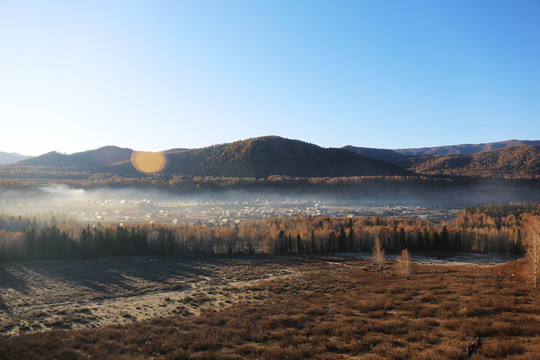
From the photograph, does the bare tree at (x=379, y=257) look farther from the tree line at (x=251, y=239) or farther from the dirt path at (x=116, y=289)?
the tree line at (x=251, y=239)

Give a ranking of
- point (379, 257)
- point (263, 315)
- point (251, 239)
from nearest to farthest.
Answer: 1. point (263, 315)
2. point (379, 257)
3. point (251, 239)

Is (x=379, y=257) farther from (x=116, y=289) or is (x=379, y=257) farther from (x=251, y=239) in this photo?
(x=116, y=289)

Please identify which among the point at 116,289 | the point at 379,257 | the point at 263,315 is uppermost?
the point at 263,315

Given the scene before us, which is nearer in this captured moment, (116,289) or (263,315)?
(263,315)

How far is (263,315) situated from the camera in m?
29.0

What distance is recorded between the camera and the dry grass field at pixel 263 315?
19.1m

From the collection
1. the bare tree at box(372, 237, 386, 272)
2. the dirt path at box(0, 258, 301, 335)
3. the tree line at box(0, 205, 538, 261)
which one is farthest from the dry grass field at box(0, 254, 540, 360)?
the tree line at box(0, 205, 538, 261)

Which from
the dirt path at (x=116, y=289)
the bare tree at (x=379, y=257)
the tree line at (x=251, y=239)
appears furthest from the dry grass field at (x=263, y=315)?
the tree line at (x=251, y=239)

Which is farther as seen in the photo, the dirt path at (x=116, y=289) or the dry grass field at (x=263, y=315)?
the dirt path at (x=116, y=289)

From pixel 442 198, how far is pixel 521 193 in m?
46.7

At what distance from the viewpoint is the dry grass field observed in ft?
62.5

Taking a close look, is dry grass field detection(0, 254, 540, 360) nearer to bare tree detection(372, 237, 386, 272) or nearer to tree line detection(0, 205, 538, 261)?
bare tree detection(372, 237, 386, 272)

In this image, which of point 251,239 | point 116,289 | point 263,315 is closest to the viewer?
point 263,315

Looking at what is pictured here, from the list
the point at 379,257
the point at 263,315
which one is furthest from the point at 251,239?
the point at 263,315
